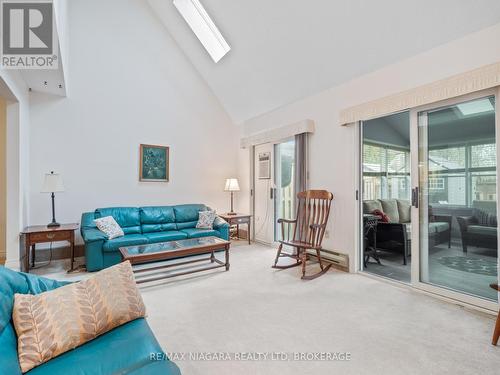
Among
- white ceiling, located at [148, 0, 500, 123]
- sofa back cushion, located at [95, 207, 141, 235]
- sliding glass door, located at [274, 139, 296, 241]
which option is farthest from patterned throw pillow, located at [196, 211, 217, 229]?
white ceiling, located at [148, 0, 500, 123]

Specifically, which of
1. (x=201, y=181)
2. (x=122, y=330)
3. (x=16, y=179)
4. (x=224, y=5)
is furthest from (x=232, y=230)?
(x=122, y=330)

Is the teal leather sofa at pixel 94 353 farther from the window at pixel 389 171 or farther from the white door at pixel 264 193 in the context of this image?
the window at pixel 389 171

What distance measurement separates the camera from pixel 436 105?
2.75 meters

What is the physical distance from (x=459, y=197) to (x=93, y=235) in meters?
4.43

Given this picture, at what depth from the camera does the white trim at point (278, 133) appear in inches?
162

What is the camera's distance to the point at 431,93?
2.67 metres

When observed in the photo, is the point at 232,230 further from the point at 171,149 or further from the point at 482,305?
the point at 482,305

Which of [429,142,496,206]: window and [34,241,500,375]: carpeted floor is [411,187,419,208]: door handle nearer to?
[429,142,496,206]: window

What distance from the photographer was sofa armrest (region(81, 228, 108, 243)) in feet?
11.5

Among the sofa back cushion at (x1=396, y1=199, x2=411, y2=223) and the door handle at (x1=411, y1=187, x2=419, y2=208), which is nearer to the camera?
the door handle at (x1=411, y1=187, x2=419, y2=208)

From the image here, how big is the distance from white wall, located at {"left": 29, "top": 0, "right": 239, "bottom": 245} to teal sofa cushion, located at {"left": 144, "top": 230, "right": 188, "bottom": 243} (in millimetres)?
930

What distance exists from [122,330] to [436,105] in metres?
3.38

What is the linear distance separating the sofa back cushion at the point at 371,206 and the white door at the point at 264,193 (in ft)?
5.58

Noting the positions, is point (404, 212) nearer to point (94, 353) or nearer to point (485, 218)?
point (485, 218)
